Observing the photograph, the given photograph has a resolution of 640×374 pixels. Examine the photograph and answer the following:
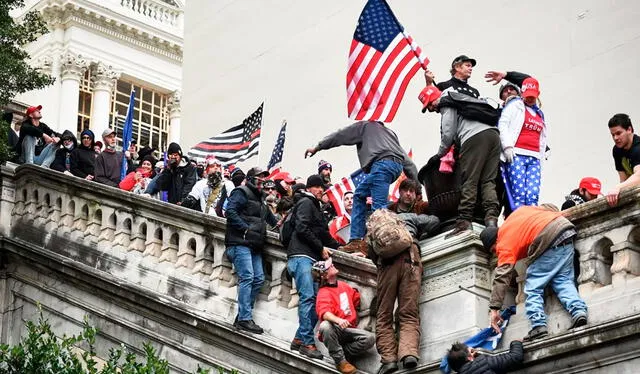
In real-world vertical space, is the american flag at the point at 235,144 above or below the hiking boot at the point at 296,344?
above

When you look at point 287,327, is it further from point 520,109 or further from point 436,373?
point 520,109

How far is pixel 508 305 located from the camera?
1220cm

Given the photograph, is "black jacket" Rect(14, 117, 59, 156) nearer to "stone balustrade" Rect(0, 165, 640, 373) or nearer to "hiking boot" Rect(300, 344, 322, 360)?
"stone balustrade" Rect(0, 165, 640, 373)

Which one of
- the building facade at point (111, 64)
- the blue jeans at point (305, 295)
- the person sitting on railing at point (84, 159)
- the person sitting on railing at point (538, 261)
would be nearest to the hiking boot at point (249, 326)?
the blue jeans at point (305, 295)

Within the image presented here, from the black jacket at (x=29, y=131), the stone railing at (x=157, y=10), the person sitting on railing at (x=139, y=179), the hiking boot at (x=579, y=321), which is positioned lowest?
the hiking boot at (x=579, y=321)

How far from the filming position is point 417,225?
528 inches

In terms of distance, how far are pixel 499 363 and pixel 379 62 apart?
6.11 m

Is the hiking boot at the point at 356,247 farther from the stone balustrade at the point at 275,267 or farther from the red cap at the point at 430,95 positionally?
the red cap at the point at 430,95

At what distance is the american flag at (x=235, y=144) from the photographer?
22.3 m

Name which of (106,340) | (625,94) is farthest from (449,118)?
(625,94)

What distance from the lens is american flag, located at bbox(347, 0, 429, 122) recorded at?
54.4ft

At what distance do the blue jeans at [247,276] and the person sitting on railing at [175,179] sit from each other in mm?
5183

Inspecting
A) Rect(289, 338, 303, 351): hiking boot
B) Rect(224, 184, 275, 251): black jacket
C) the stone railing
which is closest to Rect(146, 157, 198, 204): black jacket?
Rect(224, 184, 275, 251): black jacket

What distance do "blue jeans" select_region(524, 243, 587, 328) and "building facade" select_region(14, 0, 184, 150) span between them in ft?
123
